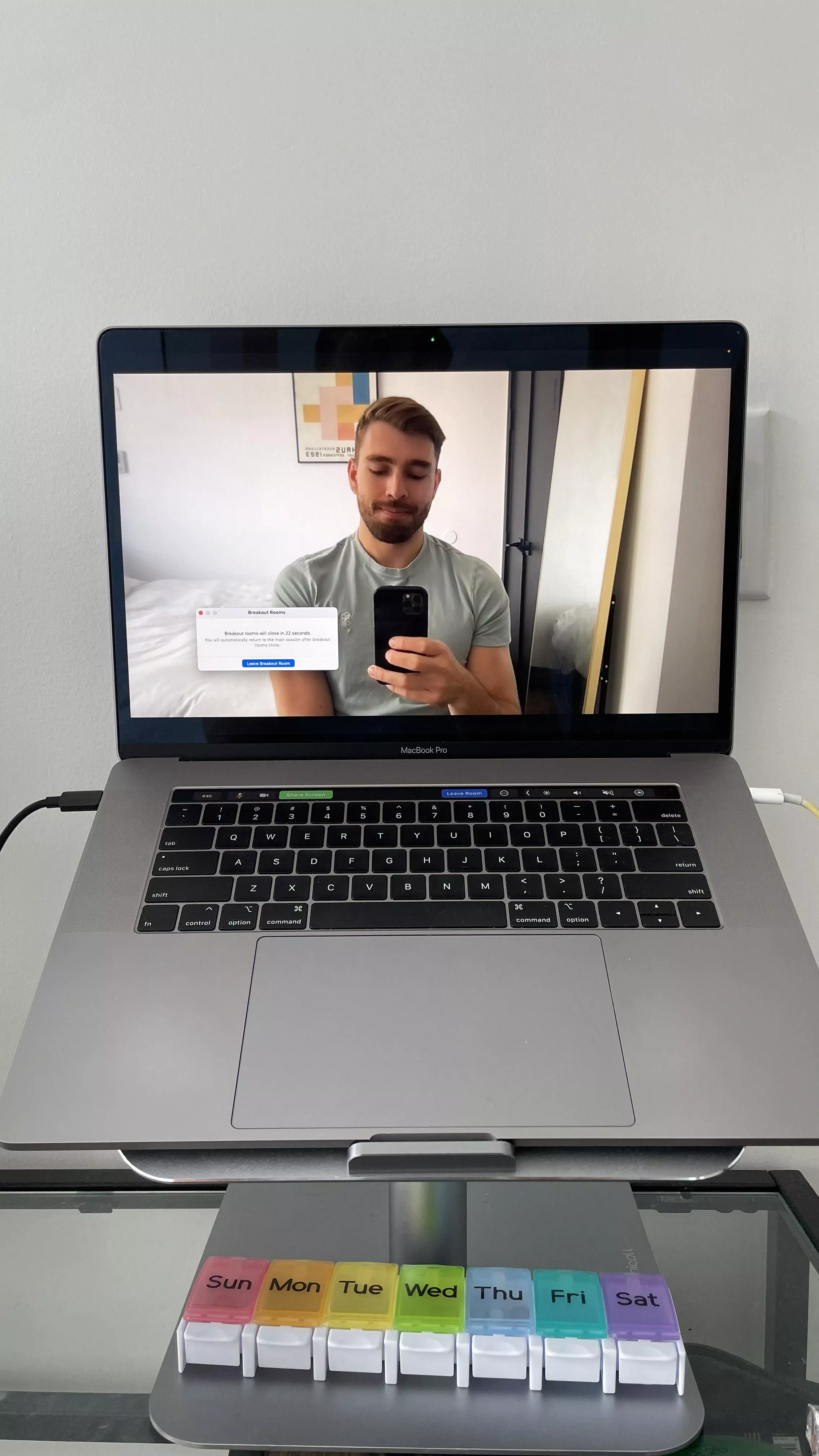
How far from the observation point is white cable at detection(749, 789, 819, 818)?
29.1 inches

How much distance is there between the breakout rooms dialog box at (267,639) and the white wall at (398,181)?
0.62 feet

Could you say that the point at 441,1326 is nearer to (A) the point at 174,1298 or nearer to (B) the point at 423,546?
(A) the point at 174,1298

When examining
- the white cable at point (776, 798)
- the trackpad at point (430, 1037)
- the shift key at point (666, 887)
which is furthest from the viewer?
the white cable at point (776, 798)

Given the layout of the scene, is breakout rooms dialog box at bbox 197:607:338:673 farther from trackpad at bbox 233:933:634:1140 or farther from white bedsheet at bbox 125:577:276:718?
trackpad at bbox 233:933:634:1140

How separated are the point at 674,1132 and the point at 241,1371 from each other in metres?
0.27

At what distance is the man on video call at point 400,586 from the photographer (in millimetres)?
685

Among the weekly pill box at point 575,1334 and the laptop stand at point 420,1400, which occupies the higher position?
the weekly pill box at point 575,1334

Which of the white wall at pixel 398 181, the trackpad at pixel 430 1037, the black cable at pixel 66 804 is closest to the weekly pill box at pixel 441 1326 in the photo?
the trackpad at pixel 430 1037

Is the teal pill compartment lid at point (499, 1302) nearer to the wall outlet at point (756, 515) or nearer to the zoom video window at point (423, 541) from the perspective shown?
the zoom video window at point (423, 541)

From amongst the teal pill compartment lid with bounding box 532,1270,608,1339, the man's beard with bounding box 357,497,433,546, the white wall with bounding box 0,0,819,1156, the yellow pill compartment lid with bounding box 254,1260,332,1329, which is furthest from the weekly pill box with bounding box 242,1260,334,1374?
the white wall with bounding box 0,0,819,1156

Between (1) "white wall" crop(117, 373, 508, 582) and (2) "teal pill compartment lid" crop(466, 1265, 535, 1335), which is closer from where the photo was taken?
(2) "teal pill compartment lid" crop(466, 1265, 535, 1335)

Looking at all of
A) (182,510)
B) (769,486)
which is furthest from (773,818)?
(182,510)

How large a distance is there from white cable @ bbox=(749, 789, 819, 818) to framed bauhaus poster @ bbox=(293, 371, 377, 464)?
1.22 ft

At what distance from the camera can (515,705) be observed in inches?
28.0
